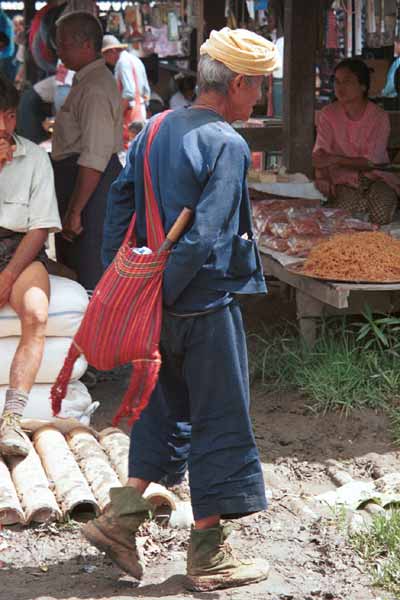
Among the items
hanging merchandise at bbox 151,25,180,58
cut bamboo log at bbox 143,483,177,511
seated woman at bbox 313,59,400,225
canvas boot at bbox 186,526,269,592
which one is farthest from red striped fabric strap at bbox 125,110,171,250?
hanging merchandise at bbox 151,25,180,58

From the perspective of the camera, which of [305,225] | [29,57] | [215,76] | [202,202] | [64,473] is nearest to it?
[202,202]

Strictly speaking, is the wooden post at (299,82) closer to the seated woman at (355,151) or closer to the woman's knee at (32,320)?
the seated woman at (355,151)

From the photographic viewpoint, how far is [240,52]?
3.43 meters

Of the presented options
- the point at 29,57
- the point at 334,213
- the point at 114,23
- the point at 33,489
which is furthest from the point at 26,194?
the point at 114,23

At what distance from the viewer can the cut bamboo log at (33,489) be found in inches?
162

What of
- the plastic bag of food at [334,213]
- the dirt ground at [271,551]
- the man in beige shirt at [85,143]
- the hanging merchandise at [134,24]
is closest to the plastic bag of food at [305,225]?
the plastic bag of food at [334,213]

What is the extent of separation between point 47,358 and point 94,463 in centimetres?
81

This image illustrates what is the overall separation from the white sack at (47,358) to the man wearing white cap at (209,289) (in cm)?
150

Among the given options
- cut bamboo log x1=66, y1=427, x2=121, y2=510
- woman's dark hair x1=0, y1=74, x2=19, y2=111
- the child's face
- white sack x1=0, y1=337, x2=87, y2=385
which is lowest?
cut bamboo log x1=66, y1=427, x2=121, y2=510

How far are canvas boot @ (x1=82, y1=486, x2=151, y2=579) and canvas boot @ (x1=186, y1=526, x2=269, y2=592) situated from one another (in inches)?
7.7

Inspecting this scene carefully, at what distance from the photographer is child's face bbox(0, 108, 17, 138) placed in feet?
16.4

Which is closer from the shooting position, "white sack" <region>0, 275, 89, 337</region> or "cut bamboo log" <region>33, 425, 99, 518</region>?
"cut bamboo log" <region>33, 425, 99, 518</region>

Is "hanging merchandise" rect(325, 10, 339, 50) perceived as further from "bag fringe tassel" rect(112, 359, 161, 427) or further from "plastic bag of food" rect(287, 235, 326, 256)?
"bag fringe tassel" rect(112, 359, 161, 427)

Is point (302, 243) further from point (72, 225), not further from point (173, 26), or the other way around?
point (173, 26)
